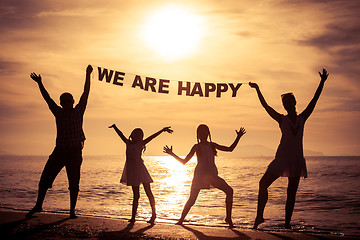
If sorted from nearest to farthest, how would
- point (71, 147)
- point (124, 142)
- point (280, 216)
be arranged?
1. point (71, 147)
2. point (124, 142)
3. point (280, 216)

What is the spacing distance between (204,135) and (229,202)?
58.0 inches

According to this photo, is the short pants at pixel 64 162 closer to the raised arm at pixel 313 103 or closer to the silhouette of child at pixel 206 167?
the silhouette of child at pixel 206 167

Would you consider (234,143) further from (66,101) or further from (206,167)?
(66,101)

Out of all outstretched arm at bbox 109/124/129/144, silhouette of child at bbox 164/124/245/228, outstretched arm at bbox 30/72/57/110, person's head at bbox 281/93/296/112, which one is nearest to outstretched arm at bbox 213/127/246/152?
silhouette of child at bbox 164/124/245/228

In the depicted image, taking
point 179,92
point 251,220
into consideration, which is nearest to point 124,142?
point 179,92

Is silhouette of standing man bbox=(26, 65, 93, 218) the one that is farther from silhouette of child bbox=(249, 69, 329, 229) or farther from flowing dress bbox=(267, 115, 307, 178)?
flowing dress bbox=(267, 115, 307, 178)

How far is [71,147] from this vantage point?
27.1 ft

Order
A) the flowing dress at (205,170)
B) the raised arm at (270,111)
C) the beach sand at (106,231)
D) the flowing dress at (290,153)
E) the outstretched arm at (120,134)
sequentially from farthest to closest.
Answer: the outstretched arm at (120,134) < the flowing dress at (205,170) < the raised arm at (270,111) < the flowing dress at (290,153) < the beach sand at (106,231)

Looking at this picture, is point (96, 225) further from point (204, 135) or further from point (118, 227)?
point (204, 135)

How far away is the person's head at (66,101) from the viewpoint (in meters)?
8.36

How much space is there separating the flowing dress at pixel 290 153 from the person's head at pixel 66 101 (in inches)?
167

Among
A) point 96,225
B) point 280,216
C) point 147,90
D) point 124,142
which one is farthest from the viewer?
point 280,216

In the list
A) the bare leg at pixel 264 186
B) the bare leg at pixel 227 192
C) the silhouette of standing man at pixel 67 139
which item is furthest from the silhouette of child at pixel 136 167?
the bare leg at pixel 264 186

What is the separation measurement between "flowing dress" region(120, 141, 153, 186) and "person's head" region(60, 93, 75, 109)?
1.69 metres
